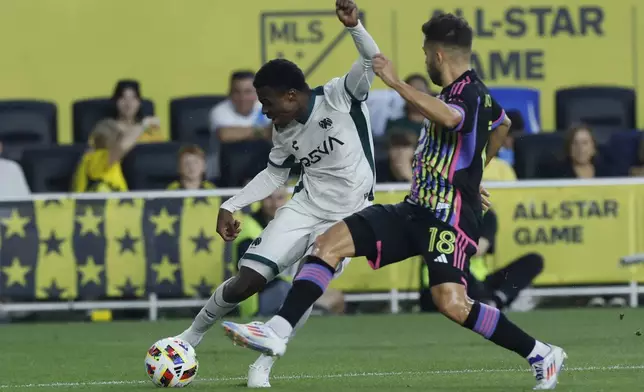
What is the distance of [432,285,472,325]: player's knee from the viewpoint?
7832mm

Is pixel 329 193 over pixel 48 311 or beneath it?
over

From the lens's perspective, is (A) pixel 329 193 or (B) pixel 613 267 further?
(B) pixel 613 267

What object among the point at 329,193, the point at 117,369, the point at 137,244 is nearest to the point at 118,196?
the point at 137,244

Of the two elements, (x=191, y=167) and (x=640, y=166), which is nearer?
(x=191, y=167)

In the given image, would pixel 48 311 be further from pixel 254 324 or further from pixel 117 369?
pixel 254 324

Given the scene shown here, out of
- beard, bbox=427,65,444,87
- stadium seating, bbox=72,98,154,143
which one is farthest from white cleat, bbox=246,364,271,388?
stadium seating, bbox=72,98,154,143

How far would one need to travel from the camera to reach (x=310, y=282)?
7973 mm

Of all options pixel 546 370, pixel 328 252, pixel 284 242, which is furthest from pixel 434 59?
pixel 546 370

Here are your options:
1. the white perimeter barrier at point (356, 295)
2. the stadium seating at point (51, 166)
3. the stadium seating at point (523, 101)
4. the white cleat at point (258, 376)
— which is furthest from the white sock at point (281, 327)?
the stadium seating at point (523, 101)

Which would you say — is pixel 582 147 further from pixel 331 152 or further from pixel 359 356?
pixel 331 152

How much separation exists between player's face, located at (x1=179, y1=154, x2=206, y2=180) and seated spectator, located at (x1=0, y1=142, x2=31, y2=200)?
5.13 ft

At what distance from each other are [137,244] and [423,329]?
2.97m

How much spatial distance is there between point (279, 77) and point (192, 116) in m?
7.87

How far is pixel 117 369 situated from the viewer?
988cm
